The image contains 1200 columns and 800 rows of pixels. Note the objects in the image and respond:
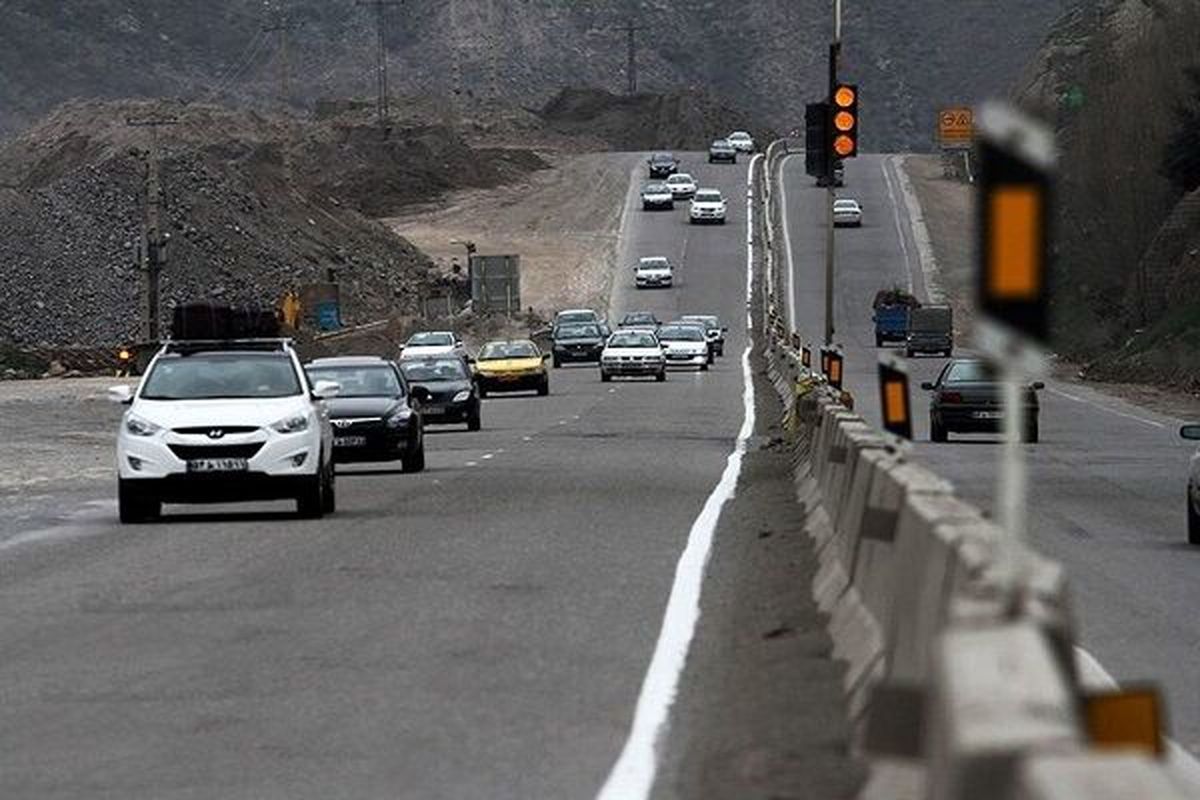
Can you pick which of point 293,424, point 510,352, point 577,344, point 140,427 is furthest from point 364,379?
point 577,344

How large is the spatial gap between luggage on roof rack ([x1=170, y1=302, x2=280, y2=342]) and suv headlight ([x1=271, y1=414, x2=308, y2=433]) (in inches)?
122

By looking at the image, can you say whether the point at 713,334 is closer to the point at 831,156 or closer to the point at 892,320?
the point at 892,320

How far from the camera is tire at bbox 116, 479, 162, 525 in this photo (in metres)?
26.1

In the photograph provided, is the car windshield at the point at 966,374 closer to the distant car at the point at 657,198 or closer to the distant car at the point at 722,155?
the distant car at the point at 657,198

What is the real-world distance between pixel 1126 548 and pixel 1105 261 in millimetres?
78958

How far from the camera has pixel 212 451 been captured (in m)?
26.0

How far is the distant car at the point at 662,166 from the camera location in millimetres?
161750

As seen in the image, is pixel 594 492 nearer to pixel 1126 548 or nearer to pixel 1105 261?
pixel 1126 548

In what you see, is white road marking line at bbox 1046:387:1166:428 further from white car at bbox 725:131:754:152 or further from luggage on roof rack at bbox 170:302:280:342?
white car at bbox 725:131:754:152

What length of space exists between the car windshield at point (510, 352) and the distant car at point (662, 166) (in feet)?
307

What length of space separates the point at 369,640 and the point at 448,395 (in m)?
33.5

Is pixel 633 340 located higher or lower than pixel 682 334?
higher

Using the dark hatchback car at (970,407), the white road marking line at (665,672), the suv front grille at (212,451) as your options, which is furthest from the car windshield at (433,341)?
the suv front grille at (212,451)

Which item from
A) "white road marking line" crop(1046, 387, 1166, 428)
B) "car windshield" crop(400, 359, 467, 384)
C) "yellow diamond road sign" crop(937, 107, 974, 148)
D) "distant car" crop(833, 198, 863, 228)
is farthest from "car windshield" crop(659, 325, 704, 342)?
"yellow diamond road sign" crop(937, 107, 974, 148)
